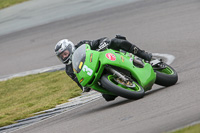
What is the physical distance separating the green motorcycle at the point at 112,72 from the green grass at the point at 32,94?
1.92 m

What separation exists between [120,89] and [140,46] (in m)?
6.54

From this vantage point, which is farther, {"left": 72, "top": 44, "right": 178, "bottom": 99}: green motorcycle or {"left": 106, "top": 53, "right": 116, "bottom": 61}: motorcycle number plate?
{"left": 106, "top": 53, "right": 116, "bottom": 61}: motorcycle number plate

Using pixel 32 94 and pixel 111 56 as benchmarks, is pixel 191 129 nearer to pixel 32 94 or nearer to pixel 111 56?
pixel 111 56

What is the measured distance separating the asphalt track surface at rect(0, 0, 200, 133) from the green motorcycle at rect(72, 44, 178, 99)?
0.24 m

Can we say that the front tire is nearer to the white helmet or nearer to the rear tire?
the rear tire

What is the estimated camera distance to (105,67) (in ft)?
24.5

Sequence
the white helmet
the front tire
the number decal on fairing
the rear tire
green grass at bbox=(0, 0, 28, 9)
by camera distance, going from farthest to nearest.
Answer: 1. green grass at bbox=(0, 0, 28, 9)
2. the rear tire
3. the white helmet
4. the number decal on fairing
5. the front tire

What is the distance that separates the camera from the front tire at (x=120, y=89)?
723cm

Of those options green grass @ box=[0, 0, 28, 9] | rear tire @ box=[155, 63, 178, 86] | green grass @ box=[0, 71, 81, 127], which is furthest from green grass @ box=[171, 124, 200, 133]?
green grass @ box=[0, 0, 28, 9]

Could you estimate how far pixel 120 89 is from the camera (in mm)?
7238

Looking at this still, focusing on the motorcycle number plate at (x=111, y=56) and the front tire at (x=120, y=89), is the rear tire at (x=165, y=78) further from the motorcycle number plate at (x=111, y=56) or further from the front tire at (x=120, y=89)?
the motorcycle number plate at (x=111, y=56)

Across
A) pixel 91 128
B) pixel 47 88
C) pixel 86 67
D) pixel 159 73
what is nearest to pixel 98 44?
pixel 86 67

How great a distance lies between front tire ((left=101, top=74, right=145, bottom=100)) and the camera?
7230mm

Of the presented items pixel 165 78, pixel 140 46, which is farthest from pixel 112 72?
pixel 140 46
